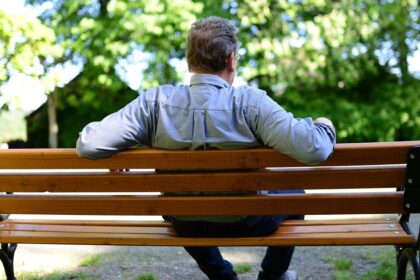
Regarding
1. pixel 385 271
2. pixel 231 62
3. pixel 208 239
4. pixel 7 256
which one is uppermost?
pixel 231 62

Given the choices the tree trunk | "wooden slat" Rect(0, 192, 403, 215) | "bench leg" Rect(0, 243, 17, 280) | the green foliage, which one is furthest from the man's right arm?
the tree trunk

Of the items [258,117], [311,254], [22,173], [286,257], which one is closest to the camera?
[258,117]

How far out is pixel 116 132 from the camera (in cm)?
260

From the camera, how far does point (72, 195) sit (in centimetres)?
283

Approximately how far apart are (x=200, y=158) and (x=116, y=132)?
0.39 m

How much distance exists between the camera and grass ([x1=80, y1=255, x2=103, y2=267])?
4.27 meters

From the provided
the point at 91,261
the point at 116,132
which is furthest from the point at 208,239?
the point at 91,261

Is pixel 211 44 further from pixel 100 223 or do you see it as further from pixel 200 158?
pixel 100 223

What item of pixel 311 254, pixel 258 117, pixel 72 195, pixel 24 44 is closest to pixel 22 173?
Result: pixel 72 195

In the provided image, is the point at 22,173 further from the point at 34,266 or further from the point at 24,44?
the point at 24,44

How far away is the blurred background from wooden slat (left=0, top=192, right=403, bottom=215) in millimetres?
11416

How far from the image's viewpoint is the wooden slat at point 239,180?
8.41 feet

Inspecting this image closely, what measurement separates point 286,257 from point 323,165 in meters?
0.76

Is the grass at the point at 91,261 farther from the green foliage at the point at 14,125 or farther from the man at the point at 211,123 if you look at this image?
the green foliage at the point at 14,125
